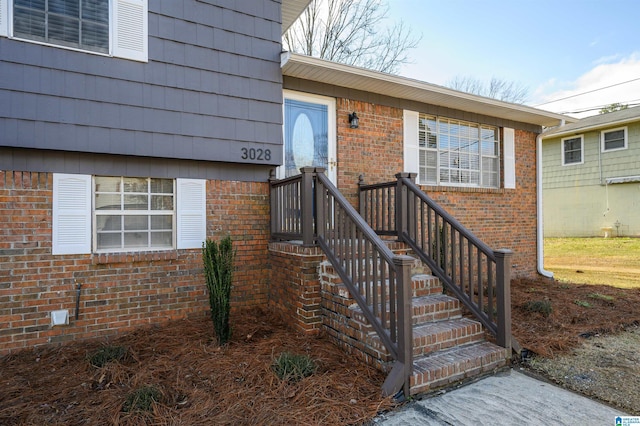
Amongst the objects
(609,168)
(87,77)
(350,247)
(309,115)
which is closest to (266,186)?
(309,115)

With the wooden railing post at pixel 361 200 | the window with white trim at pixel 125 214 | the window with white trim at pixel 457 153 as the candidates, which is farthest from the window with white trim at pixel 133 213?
the window with white trim at pixel 457 153

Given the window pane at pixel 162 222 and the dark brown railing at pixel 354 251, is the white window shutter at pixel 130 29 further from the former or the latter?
the dark brown railing at pixel 354 251

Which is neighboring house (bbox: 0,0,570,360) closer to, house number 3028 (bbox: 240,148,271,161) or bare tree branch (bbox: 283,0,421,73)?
house number 3028 (bbox: 240,148,271,161)

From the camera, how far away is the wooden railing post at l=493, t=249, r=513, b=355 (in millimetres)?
3482

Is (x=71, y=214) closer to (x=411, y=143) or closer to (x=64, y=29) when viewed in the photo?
(x=64, y=29)

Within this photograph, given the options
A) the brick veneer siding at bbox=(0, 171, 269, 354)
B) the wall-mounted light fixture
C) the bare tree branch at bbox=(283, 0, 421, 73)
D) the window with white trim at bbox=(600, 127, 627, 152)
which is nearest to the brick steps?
the brick veneer siding at bbox=(0, 171, 269, 354)

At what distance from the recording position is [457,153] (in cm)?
701

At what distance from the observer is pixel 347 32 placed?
535 inches

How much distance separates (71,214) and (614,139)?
16734 millimetres

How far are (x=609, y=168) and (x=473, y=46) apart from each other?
782cm

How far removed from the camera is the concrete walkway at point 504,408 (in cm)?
256

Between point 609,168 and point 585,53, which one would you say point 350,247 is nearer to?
point 609,168

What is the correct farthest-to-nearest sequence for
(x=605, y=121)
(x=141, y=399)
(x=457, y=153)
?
(x=605, y=121)
(x=457, y=153)
(x=141, y=399)

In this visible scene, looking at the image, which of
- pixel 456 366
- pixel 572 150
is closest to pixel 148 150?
pixel 456 366
